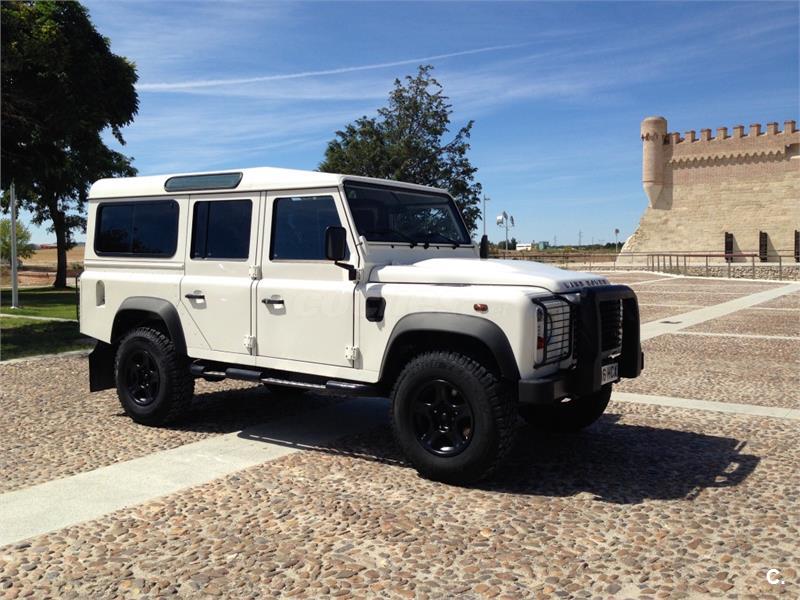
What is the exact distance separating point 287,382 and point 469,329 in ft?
5.74

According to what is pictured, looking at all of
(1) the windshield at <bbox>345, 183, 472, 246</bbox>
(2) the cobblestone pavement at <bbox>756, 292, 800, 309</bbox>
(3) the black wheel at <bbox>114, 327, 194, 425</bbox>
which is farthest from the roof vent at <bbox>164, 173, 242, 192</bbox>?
(2) the cobblestone pavement at <bbox>756, 292, 800, 309</bbox>

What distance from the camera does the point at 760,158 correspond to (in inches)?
2293

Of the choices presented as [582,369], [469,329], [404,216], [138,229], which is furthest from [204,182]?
[582,369]

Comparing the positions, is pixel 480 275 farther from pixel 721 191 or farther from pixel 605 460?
pixel 721 191

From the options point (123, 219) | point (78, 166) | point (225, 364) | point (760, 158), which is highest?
point (760, 158)

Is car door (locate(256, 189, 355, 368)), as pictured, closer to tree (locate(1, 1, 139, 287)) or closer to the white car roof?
the white car roof

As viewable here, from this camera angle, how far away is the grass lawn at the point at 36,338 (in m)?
11.9

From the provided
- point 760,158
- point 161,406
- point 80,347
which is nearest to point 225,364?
point 161,406

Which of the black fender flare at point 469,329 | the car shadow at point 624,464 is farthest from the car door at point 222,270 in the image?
the car shadow at point 624,464

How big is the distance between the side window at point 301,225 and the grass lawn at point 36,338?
7.40m

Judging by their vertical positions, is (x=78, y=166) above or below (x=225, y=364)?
above

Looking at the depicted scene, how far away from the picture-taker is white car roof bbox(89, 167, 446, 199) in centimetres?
558

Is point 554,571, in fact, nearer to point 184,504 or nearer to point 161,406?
point 184,504

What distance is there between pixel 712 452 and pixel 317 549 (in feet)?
11.6
